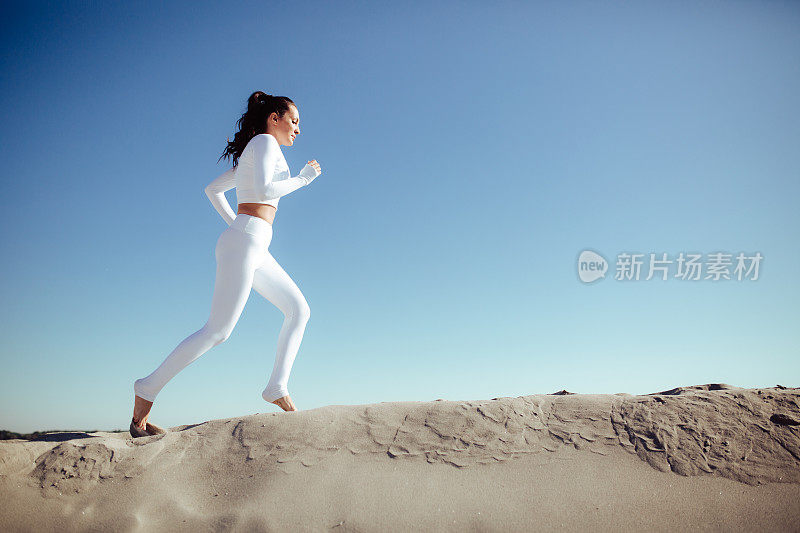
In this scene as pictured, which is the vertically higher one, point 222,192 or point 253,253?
point 222,192

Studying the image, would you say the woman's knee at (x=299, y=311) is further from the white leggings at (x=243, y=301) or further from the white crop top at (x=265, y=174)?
the white crop top at (x=265, y=174)

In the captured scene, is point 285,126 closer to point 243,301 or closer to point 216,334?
point 243,301

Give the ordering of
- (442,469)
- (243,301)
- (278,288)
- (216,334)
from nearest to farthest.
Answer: (442,469)
(216,334)
(243,301)
(278,288)

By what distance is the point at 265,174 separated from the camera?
166 inches

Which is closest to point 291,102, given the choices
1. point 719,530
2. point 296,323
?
point 296,323

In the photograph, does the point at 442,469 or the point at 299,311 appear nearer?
the point at 442,469

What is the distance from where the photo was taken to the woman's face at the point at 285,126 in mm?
4645

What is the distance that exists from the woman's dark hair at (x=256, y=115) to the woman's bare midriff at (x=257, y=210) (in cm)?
76

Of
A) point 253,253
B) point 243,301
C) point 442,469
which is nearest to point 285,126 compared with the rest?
point 253,253

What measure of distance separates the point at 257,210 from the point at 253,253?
40 cm

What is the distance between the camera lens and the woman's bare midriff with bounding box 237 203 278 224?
4281 millimetres

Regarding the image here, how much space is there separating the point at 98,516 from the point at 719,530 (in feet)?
12.6

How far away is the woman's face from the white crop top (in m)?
0.12

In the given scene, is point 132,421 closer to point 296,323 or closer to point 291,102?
point 296,323
